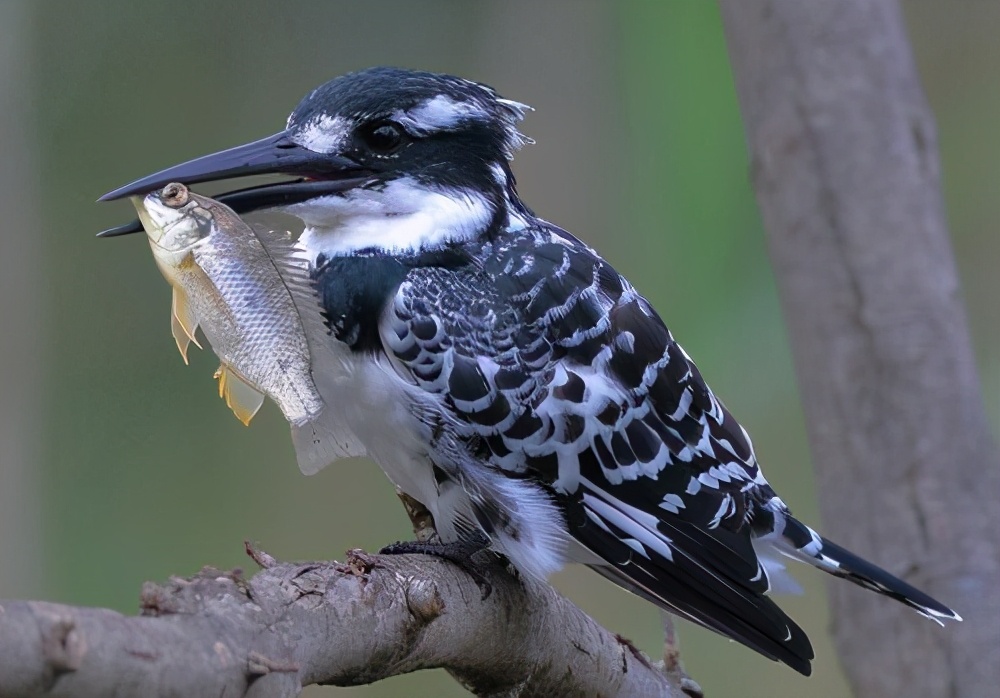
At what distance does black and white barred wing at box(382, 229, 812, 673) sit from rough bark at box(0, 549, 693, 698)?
4.1 inches

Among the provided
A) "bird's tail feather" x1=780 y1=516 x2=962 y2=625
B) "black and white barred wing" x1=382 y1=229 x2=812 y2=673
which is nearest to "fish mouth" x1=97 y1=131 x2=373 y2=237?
"black and white barred wing" x1=382 y1=229 x2=812 y2=673

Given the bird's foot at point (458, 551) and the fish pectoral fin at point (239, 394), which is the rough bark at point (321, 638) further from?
the fish pectoral fin at point (239, 394)

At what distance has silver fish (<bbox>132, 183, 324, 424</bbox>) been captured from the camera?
1.02 meters

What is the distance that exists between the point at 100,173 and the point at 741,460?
193 cm

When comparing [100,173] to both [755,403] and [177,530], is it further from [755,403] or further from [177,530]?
[755,403]

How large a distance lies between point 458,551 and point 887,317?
2.60ft

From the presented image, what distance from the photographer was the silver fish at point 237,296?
1020mm

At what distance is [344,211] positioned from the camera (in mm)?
1208

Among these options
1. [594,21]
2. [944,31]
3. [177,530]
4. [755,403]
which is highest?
[944,31]

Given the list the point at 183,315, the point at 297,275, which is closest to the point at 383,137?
the point at 297,275

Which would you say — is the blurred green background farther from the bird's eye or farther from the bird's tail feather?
the bird's eye

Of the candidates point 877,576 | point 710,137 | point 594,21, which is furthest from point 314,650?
point 594,21

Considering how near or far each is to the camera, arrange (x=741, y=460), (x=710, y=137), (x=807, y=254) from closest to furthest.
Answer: (x=741, y=460)
(x=807, y=254)
(x=710, y=137)

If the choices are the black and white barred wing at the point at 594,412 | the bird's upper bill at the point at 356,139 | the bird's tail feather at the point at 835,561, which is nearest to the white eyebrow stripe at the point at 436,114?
the bird's upper bill at the point at 356,139
